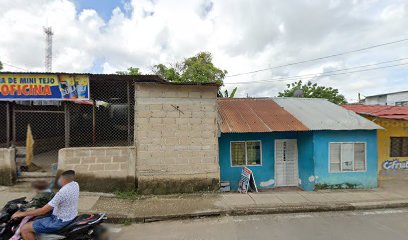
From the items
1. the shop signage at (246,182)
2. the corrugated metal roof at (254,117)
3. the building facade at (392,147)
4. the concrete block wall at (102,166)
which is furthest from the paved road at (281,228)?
the building facade at (392,147)

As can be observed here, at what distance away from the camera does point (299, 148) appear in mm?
9414

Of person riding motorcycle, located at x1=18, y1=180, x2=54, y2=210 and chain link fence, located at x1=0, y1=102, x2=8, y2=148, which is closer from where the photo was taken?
person riding motorcycle, located at x1=18, y1=180, x2=54, y2=210

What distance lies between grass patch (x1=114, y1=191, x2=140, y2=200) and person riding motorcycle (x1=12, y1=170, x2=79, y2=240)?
3067mm

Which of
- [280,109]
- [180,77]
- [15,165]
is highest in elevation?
[180,77]

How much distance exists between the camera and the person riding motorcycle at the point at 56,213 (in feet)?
11.0

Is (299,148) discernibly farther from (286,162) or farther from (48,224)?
(48,224)

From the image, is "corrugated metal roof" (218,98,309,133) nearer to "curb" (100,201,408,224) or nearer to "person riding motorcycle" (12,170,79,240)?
"curb" (100,201,408,224)

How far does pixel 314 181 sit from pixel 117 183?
6.74 m

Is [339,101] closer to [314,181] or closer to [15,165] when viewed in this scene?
[314,181]

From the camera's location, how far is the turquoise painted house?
8.60 m

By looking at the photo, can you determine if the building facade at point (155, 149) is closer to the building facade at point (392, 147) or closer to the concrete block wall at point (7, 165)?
the concrete block wall at point (7, 165)

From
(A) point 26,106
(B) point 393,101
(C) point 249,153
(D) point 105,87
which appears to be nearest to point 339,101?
(B) point 393,101

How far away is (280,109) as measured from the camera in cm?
1014

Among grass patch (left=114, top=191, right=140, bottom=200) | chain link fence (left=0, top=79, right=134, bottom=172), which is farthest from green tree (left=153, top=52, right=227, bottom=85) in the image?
grass patch (left=114, top=191, right=140, bottom=200)
